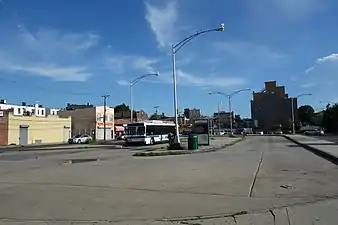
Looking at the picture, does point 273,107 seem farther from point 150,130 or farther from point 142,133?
point 142,133

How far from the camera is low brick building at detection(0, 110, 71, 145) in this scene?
69.3 meters

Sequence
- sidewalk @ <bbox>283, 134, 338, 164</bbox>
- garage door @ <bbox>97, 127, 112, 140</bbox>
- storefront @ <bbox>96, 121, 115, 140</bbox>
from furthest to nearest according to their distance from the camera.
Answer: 1. garage door @ <bbox>97, 127, 112, 140</bbox>
2. storefront @ <bbox>96, 121, 115, 140</bbox>
3. sidewalk @ <bbox>283, 134, 338, 164</bbox>

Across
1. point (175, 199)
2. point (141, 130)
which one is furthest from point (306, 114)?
point (175, 199)

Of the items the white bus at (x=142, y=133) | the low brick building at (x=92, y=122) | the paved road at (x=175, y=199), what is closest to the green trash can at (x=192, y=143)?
the white bus at (x=142, y=133)

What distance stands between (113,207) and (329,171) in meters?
10.5

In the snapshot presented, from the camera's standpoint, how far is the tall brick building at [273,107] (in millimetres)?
153500

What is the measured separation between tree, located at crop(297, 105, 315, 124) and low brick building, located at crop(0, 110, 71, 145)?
116 m

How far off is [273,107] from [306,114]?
2700cm

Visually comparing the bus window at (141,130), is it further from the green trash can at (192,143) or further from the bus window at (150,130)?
the green trash can at (192,143)

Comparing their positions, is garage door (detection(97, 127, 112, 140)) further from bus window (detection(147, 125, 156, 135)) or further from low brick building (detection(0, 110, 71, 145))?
bus window (detection(147, 125, 156, 135))

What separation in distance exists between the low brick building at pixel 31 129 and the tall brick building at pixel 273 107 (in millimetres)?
86142

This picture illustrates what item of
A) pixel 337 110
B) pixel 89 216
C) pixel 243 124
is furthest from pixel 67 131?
pixel 243 124

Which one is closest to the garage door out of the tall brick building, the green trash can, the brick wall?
the brick wall

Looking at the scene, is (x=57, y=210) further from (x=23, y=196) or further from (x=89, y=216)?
(x=23, y=196)
